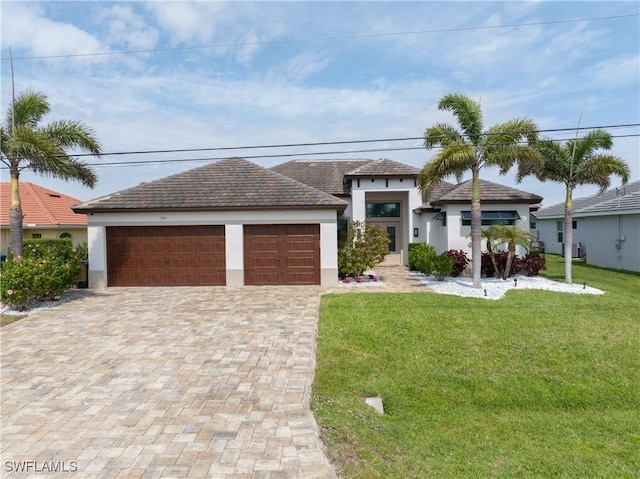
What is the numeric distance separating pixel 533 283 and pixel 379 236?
20.2ft

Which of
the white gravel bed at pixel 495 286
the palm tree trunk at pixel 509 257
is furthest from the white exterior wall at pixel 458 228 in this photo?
the palm tree trunk at pixel 509 257

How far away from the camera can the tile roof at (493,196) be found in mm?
16969

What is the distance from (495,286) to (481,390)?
853cm

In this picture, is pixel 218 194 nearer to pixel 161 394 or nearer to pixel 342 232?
pixel 342 232

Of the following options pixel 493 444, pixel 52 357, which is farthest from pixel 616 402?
pixel 52 357

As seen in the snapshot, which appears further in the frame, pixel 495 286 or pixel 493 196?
pixel 493 196

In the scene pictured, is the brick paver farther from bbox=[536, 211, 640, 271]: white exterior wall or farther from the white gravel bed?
bbox=[536, 211, 640, 271]: white exterior wall

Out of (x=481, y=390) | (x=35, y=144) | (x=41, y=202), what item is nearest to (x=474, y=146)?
(x=481, y=390)

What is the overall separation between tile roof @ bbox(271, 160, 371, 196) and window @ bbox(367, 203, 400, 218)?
1951 mm

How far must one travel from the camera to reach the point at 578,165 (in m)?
14.5

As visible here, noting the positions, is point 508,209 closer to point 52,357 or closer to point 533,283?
point 533,283

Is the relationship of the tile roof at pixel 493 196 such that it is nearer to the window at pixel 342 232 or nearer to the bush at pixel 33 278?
the window at pixel 342 232

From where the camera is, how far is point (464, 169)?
13336 mm

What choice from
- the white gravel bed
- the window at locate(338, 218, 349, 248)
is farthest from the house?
the white gravel bed
